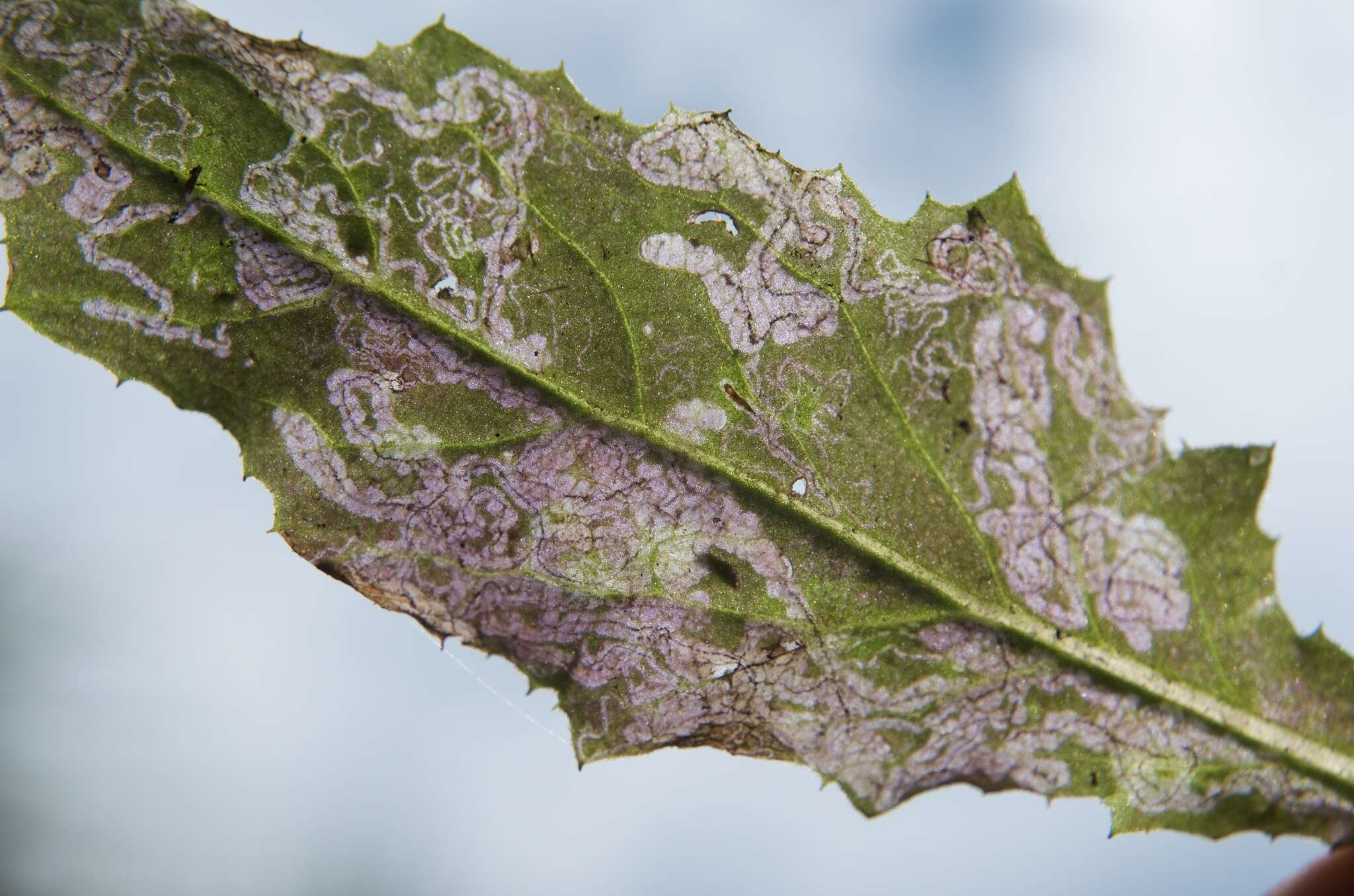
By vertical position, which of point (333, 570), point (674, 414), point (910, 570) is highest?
point (674, 414)

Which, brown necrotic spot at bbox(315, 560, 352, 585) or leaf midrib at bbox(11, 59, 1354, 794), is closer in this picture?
leaf midrib at bbox(11, 59, 1354, 794)

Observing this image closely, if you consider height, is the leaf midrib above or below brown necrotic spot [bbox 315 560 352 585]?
above

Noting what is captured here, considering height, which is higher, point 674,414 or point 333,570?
point 674,414

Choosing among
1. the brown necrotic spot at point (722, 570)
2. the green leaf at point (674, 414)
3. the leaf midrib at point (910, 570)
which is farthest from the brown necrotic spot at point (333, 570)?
the brown necrotic spot at point (722, 570)

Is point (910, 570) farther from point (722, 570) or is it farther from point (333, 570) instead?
point (333, 570)

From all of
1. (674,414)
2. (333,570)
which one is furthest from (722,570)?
(333,570)

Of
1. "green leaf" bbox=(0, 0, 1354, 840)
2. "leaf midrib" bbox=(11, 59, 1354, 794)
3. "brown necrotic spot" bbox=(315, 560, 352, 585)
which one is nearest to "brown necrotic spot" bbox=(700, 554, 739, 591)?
"green leaf" bbox=(0, 0, 1354, 840)

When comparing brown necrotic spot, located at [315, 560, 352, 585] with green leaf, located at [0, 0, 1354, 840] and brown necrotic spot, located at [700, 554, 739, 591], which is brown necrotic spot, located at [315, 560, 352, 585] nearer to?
green leaf, located at [0, 0, 1354, 840]
